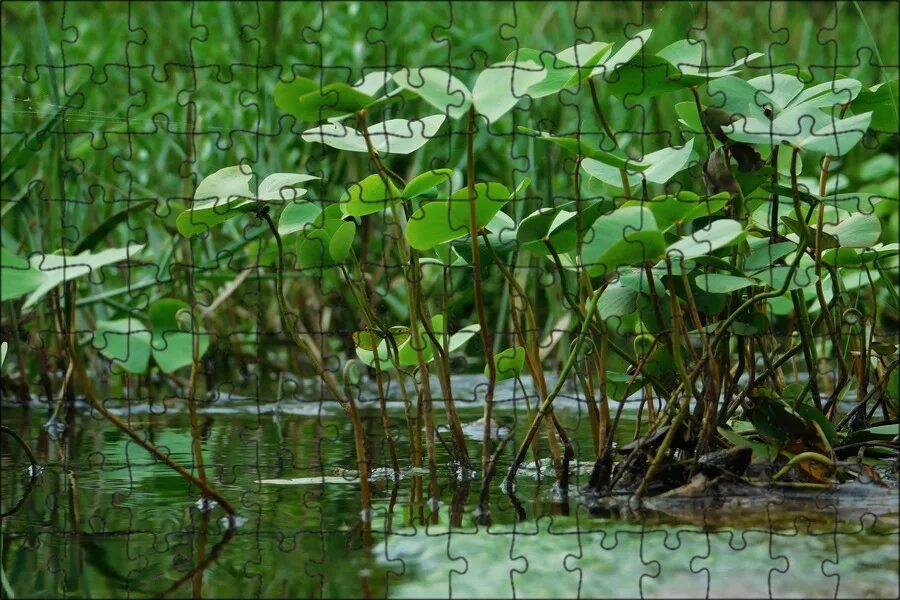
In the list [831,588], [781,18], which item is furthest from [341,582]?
[781,18]

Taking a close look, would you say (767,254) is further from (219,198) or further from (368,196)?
(219,198)

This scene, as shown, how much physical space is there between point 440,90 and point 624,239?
0.83 ft

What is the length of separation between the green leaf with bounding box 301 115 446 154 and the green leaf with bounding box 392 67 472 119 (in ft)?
0.25

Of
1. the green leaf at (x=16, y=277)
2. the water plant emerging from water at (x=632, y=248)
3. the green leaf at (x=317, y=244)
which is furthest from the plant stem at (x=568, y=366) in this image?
the green leaf at (x=16, y=277)

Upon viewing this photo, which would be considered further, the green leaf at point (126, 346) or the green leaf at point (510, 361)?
the green leaf at point (126, 346)

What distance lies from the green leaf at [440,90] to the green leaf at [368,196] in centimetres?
15

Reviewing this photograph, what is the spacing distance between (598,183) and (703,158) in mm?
146

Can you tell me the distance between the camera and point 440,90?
129cm

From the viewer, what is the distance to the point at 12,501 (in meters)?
1.47

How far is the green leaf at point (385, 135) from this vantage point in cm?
136

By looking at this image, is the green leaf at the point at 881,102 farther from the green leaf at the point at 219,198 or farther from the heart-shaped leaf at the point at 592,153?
the green leaf at the point at 219,198

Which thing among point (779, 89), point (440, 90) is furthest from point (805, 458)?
point (440, 90)

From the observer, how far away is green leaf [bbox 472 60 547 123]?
4.23ft

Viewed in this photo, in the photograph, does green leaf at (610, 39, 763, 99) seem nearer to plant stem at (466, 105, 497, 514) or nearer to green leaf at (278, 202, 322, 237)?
plant stem at (466, 105, 497, 514)
